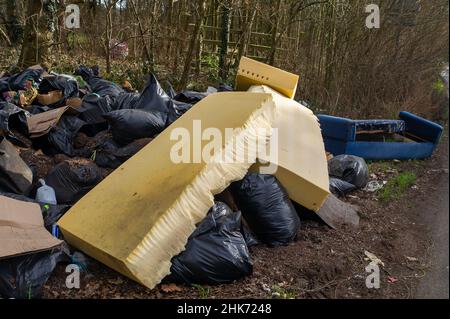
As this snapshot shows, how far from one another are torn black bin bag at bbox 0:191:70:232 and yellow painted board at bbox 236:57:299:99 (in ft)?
6.87

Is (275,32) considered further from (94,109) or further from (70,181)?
(70,181)

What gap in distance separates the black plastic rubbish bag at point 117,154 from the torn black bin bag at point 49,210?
0.61m

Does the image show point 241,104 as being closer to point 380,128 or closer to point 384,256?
point 384,256

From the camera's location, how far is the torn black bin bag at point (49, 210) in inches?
120

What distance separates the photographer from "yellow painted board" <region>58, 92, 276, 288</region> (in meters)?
2.46

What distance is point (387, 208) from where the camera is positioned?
4387mm

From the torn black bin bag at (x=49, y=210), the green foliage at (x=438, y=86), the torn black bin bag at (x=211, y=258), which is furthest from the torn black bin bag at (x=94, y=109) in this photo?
the green foliage at (x=438, y=86)

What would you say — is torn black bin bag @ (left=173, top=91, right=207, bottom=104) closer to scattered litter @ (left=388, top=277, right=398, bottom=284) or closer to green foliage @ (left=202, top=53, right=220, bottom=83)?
scattered litter @ (left=388, top=277, right=398, bottom=284)

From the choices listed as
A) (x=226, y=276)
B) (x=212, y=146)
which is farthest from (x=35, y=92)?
(x=226, y=276)

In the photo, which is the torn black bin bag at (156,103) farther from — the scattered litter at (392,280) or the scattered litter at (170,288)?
the scattered litter at (392,280)

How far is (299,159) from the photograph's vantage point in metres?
3.28

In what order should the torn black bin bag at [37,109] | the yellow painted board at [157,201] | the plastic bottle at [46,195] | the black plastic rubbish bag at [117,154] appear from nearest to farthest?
1. the yellow painted board at [157,201]
2. the plastic bottle at [46,195]
3. the black plastic rubbish bag at [117,154]
4. the torn black bin bag at [37,109]

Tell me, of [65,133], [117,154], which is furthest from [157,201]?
[65,133]

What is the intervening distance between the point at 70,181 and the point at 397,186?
350cm
